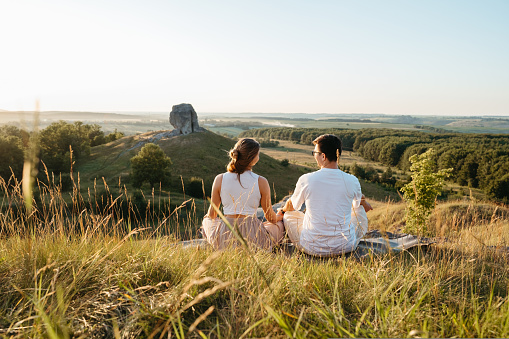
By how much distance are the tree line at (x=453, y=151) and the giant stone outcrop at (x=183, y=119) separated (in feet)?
105

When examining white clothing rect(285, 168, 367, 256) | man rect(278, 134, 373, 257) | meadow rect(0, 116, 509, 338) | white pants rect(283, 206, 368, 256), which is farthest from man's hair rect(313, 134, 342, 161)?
meadow rect(0, 116, 509, 338)

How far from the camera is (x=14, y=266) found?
7.72 feet

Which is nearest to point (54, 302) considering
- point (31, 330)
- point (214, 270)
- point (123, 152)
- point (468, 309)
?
point (31, 330)

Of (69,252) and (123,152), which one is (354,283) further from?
(123,152)

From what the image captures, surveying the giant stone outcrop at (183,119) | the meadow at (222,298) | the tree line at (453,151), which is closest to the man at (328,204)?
the meadow at (222,298)

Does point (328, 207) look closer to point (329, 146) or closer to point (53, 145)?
point (329, 146)

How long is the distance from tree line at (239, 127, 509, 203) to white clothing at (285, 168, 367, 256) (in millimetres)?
11235

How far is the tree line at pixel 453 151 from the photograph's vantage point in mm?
49781

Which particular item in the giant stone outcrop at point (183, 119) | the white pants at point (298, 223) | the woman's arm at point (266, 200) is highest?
the giant stone outcrop at point (183, 119)

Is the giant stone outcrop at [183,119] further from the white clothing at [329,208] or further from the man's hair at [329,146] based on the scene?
the white clothing at [329,208]

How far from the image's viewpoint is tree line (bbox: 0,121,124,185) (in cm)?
3316

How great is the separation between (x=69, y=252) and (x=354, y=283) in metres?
2.44

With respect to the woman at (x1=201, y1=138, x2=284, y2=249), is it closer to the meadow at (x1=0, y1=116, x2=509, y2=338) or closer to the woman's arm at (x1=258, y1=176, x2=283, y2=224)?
the woman's arm at (x1=258, y1=176, x2=283, y2=224)

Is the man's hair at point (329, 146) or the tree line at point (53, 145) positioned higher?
the man's hair at point (329, 146)
